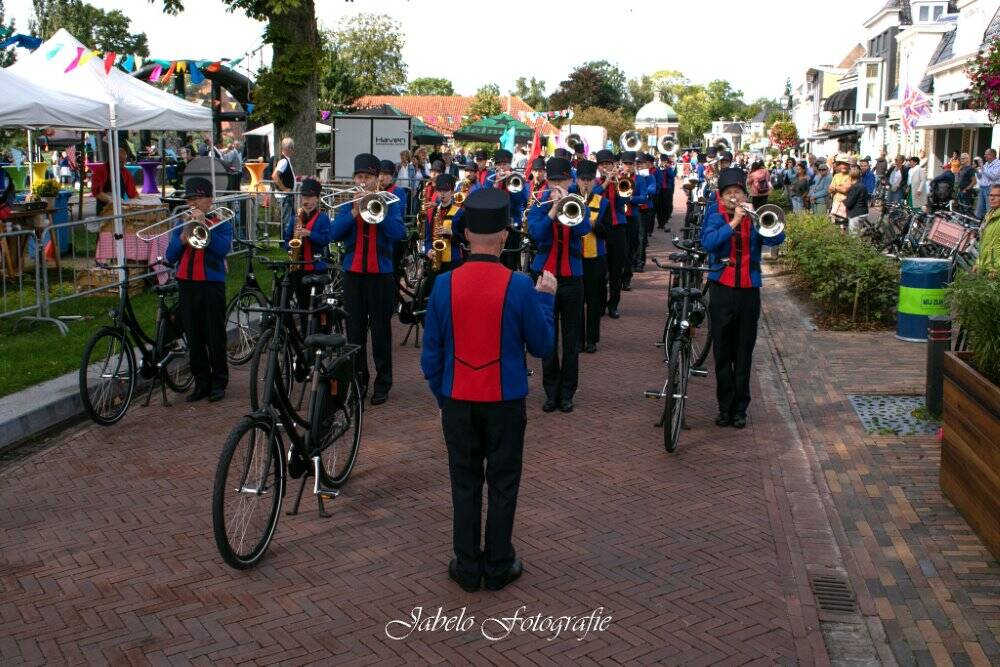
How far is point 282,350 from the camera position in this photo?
816cm

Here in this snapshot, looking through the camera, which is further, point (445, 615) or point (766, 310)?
point (766, 310)

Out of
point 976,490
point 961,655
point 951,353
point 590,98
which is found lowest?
point 961,655

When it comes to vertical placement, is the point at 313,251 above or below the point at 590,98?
below

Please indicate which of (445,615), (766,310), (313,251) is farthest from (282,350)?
(766,310)

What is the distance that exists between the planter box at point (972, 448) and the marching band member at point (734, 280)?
5.44ft

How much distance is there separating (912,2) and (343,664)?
180ft

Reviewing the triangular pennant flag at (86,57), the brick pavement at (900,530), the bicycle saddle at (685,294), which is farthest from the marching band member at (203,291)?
the triangular pennant flag at (86,57)

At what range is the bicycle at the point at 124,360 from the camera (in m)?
7.90

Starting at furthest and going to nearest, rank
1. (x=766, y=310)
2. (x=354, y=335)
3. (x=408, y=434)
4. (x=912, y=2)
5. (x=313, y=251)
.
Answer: (x=912, y=2), (x=766, y=310), (x=313, y=251), (x=354, y=335), (x=408, y=434)

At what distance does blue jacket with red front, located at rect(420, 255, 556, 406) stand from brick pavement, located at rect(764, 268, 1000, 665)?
2.12m

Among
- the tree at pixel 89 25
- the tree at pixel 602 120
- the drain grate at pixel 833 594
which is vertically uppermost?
the tree at pixel 89 25

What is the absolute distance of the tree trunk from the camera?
1892 centimetres

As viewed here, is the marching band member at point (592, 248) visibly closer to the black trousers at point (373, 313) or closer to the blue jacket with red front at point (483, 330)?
the black trousers at point (373, 313)

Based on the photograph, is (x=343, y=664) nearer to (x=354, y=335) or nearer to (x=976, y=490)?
(x=976, y=490)
